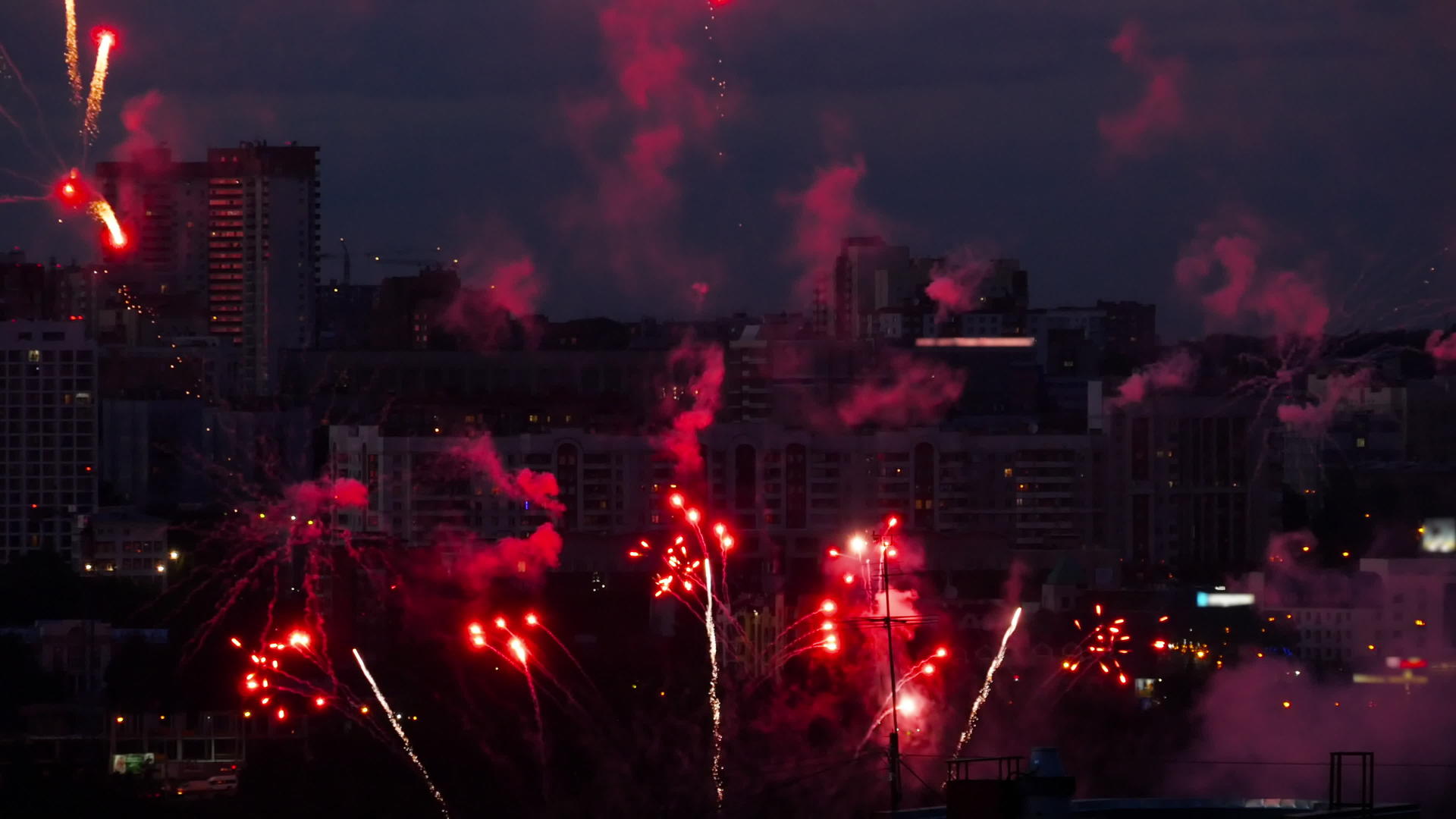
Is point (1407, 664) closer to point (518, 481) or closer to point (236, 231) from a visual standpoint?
point (518, 481)

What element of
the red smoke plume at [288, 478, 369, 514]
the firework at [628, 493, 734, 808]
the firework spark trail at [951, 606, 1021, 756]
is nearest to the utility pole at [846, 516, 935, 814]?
the firework spark trail at [951, 606, 1021, 756]

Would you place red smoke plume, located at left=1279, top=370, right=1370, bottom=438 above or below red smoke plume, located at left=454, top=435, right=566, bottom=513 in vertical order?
above

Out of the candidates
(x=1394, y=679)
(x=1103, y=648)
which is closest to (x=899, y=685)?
(x=1103, y=648)

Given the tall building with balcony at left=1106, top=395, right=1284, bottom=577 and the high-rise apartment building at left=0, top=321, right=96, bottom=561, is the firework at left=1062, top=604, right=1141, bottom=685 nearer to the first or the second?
the tall building with balcony at left=1106, top=395, right=1284, bottom=577

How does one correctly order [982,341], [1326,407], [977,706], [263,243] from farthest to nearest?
1. [263,243]
2. [982,341]
3. [1326,407]
4. [977,706]

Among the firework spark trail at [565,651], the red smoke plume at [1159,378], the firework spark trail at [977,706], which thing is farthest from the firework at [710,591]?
the red smoke plume at [1159,378]

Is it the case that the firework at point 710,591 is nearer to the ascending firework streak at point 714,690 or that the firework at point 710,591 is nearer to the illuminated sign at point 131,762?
the ascending firework streak at point 714,690
